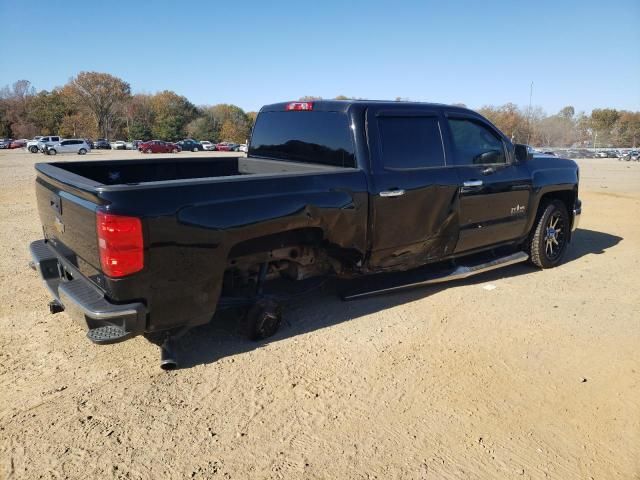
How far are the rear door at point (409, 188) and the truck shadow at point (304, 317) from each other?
0.48 meters

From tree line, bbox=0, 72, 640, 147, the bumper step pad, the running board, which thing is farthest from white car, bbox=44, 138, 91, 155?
the bumper step pad

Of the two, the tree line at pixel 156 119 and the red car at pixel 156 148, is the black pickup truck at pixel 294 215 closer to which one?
the red car at pixel 156 148

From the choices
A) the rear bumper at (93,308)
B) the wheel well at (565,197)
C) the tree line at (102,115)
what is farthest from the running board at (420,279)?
the tree line at (102,115)

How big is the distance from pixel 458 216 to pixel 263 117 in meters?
2.37

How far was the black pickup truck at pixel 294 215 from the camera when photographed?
10.2ft

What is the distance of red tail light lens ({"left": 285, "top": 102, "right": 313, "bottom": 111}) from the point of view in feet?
15.4

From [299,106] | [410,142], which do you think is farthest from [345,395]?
[299,106]

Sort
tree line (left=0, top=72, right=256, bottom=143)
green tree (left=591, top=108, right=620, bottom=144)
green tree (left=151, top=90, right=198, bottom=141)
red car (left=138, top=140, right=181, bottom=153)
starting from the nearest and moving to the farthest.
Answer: red car (left=138, top=140, right=181, bottom=153) < tree line (left=0, top=72, right=256, bottom=143) < green tree (left=151, top=90, right=198, bottom=141) < green tree (left=591, top=108, right=620, bottom=144)

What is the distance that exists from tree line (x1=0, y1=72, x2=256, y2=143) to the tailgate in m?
79.4

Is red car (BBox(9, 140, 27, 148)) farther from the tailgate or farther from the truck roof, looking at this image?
the truck roof

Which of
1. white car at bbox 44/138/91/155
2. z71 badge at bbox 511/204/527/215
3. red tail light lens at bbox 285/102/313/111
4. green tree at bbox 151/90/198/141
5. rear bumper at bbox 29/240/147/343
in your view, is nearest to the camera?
rear bumper at bbox 29/240/147/343

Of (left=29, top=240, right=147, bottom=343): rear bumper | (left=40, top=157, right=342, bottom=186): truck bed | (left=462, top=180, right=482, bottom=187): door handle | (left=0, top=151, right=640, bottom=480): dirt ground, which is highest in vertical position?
(left=40, top=157, right=342, bottom=186): truck bed

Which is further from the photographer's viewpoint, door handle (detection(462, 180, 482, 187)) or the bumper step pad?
door handle (detection(462, 180, 482, 187))

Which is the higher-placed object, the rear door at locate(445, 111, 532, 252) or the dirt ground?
the rear door at locate(445, 111, 532, 252)
